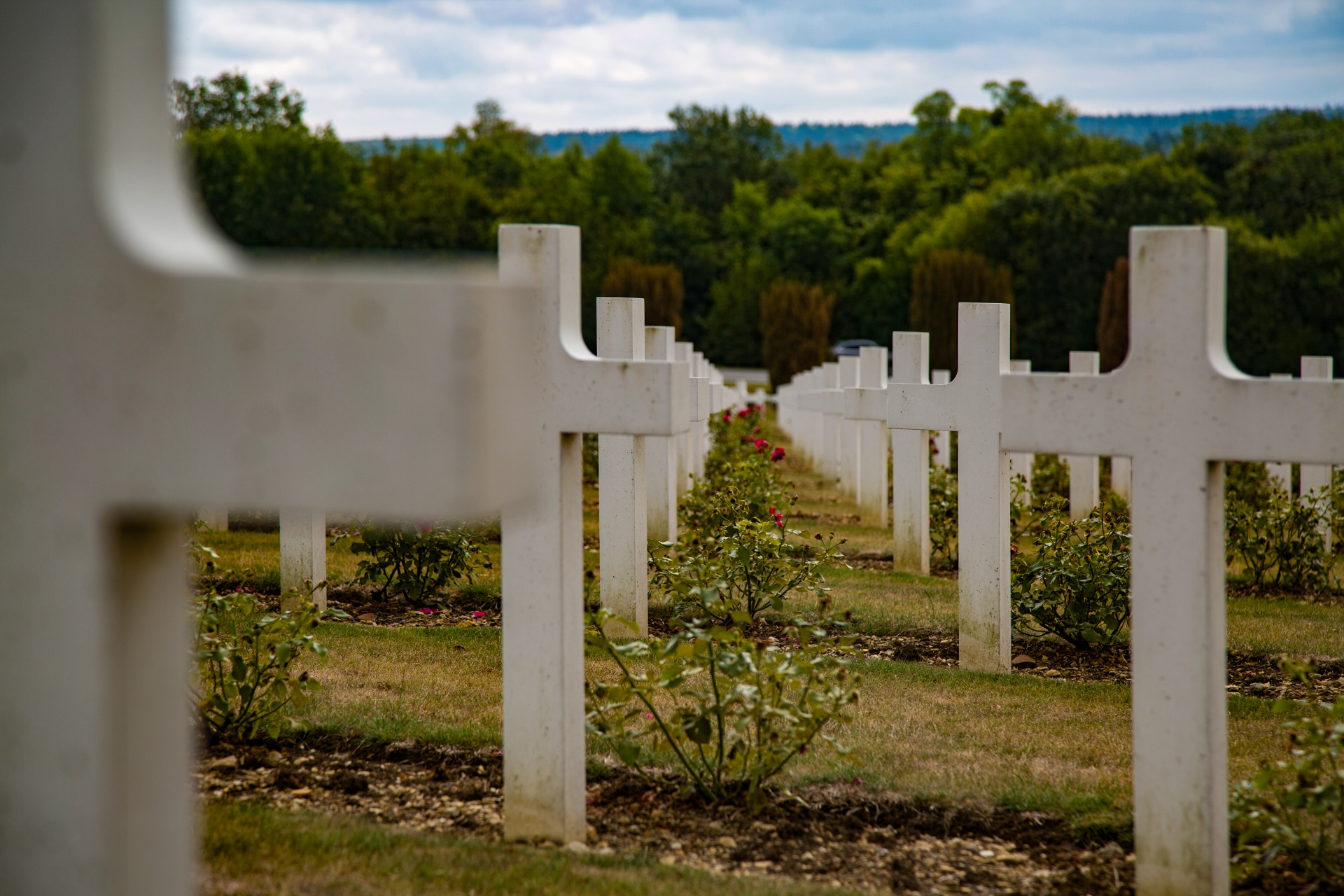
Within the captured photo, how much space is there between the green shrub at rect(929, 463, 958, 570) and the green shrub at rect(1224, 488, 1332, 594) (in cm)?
209

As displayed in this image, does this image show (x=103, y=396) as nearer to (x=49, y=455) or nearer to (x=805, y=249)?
(x=49, y=455)

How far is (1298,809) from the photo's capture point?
3.53 metres

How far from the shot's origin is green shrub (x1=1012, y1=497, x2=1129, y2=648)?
22.2 feet

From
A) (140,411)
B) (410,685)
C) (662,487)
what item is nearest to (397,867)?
(140,411)

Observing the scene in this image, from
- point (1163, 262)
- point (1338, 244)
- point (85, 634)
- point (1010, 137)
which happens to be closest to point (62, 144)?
point (85, 634)

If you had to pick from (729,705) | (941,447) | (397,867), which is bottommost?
(397,867)

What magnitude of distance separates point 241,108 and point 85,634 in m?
76.8

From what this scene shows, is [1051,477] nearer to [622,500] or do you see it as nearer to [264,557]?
[622,500]

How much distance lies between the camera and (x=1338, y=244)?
46.8m

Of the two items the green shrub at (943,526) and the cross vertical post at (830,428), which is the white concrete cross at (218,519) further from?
the cross vertical post at (830,428)

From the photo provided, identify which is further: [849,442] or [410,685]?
[849,442]

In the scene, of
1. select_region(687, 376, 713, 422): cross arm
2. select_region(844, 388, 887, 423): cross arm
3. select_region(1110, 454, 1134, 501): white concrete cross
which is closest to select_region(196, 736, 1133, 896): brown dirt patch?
select_region(687, 376, 713, 422): cross arm

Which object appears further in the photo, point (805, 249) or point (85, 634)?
point (805, 249)

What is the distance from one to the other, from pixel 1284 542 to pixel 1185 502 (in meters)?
7.08
